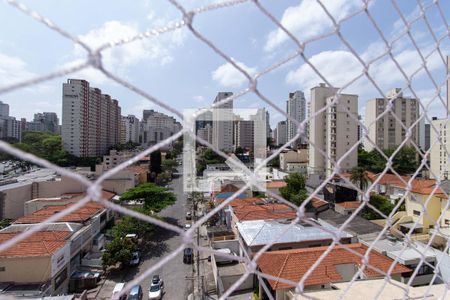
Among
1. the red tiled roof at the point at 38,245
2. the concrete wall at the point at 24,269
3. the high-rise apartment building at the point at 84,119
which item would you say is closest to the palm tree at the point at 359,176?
the red tiled roof at the point at 38,245

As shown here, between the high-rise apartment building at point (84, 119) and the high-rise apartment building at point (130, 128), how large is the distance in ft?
13.6

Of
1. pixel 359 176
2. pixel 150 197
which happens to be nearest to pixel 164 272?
pixel 150 197

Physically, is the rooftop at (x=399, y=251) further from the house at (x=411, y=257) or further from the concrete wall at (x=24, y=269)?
the concrete wall at (x=24, y=269)

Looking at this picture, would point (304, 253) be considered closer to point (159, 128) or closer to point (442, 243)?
point (442, 243)

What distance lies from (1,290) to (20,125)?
1739cm

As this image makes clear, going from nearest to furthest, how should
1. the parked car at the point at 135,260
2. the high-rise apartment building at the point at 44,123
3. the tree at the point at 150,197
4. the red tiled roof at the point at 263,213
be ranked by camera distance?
1. the parked car at the point at 135,260
2. the red tiled roof at the point at 263,213
3. the tree at the point at 150,197
4. the high-rise apartment building at the point at 44,123

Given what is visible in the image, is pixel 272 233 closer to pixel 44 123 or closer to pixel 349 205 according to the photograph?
pixel 349 205

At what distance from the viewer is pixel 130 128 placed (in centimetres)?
2066

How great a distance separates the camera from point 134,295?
3365 millimetres

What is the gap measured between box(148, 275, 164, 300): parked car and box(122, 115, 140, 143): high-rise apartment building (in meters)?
17.1

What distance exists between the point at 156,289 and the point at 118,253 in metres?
0.90

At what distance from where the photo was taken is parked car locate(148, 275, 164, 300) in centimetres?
341

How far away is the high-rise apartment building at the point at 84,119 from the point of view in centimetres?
1218

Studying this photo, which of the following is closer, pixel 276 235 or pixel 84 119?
pixel 276 235
